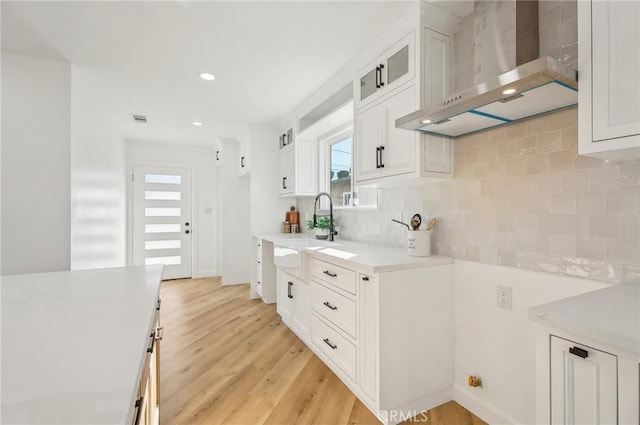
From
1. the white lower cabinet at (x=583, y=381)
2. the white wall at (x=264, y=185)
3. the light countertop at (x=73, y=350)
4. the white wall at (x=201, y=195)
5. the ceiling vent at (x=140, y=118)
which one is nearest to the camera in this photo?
the light countertop at (x=73, y=350)

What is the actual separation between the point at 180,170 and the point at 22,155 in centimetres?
329

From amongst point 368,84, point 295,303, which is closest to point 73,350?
point 368,84

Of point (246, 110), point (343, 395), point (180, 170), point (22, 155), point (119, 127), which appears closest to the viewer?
point (343, 395)

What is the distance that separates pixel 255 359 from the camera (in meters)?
2.49

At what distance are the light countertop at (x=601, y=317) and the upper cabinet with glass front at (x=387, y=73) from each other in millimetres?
1449

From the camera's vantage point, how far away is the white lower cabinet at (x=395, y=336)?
172 cm

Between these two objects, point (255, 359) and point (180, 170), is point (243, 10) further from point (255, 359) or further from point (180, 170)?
point (180, 170)

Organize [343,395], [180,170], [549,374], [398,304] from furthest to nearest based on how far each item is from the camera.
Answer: [180,170]
[343,395]
[398,304]
[549,374]

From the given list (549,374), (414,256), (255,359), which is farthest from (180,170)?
(549,374)

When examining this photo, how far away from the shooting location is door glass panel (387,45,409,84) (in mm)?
1905

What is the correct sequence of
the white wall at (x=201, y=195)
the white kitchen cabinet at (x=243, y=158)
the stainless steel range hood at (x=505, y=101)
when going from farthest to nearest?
1. the white wall at (x=201, y=195)
2. the white kitchen cabinet at (x=243, y=158)
3. the stainless steel range hood at (x=505, y=101)

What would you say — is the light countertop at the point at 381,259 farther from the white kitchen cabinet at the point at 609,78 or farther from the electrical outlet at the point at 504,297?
the white kitchen cabinet at the point at 609,78

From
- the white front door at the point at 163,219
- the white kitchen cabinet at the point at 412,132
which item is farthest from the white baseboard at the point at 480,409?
the white front door at the point at 163,219

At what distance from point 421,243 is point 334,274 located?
623 millimetres
